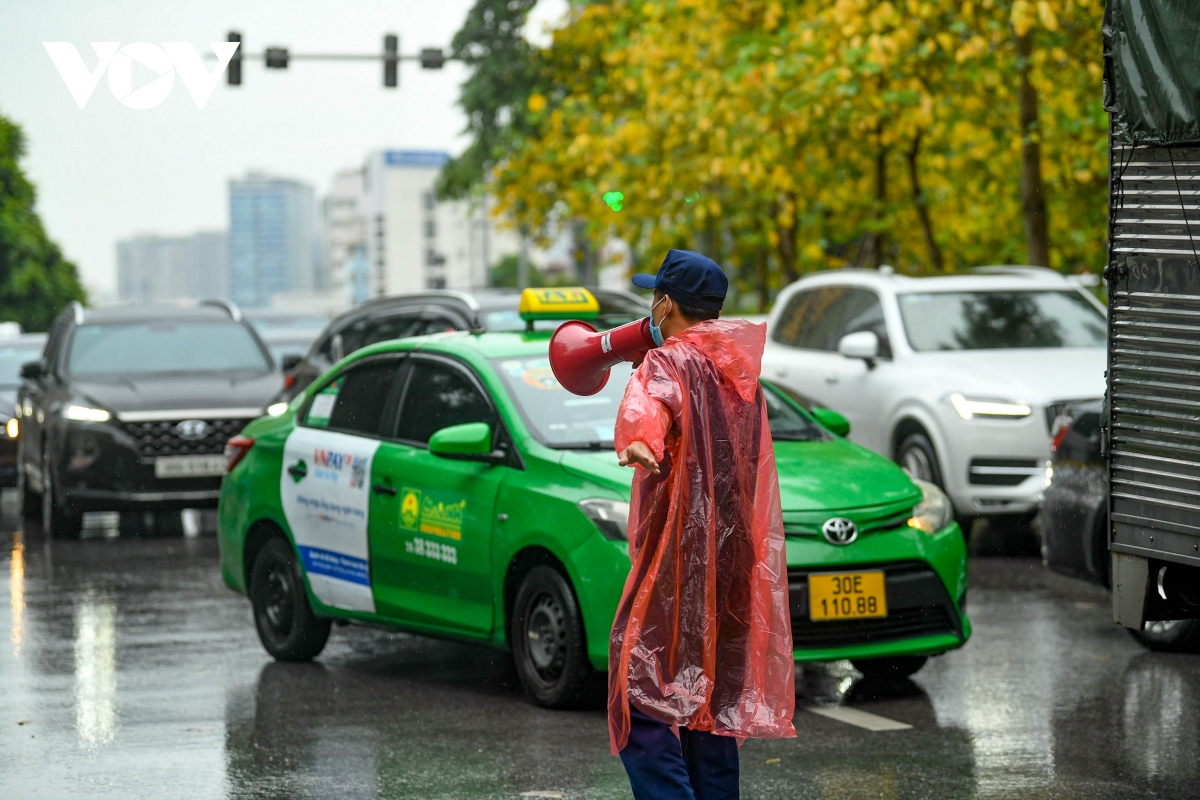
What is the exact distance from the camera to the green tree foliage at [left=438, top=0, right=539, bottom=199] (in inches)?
1238

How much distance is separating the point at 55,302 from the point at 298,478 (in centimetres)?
6125

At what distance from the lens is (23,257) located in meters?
65.9

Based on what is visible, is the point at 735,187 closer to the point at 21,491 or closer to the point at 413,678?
the point at 21,491

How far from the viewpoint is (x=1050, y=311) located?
13375 mm

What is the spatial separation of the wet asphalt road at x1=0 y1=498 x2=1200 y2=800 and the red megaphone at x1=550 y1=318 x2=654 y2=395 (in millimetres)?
1778

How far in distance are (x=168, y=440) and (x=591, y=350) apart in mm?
9892

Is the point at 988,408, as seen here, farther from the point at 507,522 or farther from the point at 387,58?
the point at 387,58

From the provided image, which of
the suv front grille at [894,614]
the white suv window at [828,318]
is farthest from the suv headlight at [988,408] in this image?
the suv front grille at [894,614]

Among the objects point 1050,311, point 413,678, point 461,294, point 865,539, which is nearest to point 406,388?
point 413,678

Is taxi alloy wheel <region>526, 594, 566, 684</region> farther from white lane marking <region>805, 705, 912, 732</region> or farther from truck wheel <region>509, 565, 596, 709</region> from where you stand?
white lane marking <region>805, 705, 912, 732</region>

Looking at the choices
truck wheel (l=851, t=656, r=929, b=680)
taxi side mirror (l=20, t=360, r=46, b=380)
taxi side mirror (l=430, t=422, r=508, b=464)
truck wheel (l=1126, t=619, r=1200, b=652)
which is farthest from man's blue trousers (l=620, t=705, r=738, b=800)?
taxi side mirror (l=20, t=360, r=46, b=380)

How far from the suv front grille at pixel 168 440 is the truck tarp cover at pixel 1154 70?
952cm

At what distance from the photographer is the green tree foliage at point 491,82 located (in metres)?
31.4

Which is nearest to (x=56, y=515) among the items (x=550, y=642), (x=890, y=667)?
(x=550, y=642)
